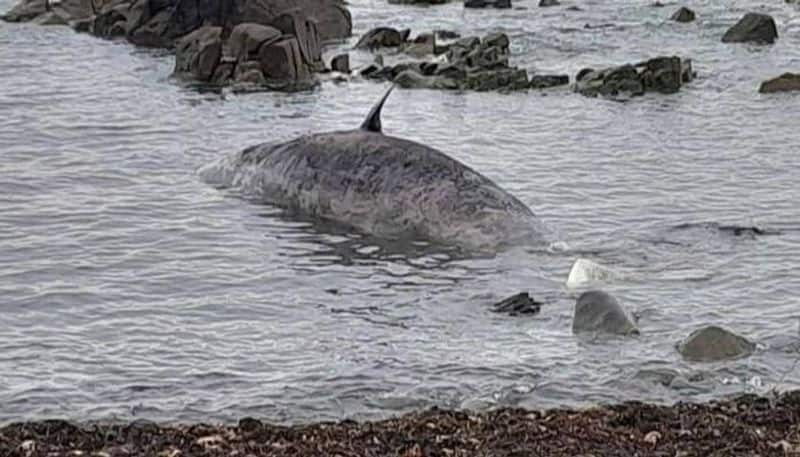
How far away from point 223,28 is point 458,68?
6.13 metres

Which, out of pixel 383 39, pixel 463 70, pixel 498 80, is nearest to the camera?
pixel 498 80

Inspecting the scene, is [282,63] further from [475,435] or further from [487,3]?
[475,435]

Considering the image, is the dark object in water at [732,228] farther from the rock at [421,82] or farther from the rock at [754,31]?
the rock at [754,31]

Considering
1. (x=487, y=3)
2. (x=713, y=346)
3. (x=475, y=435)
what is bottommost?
(x=487, y=3)

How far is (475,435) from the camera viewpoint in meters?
7.87

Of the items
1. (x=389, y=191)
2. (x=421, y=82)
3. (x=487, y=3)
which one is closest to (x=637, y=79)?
(x=421, y=82)

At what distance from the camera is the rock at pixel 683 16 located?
31203mm

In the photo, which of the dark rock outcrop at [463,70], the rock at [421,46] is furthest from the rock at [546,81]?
the rock at [421,46]

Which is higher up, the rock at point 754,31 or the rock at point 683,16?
the rock at point 754,31

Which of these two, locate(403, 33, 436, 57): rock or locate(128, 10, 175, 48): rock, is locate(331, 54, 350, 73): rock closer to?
locate(403, 33, 436, 57): rock

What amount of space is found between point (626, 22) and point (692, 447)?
24561 millimetres

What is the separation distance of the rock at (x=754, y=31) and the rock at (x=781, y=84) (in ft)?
16.7

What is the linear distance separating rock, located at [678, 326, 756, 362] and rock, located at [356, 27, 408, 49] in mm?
19171

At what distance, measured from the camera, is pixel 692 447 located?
7.62 m
